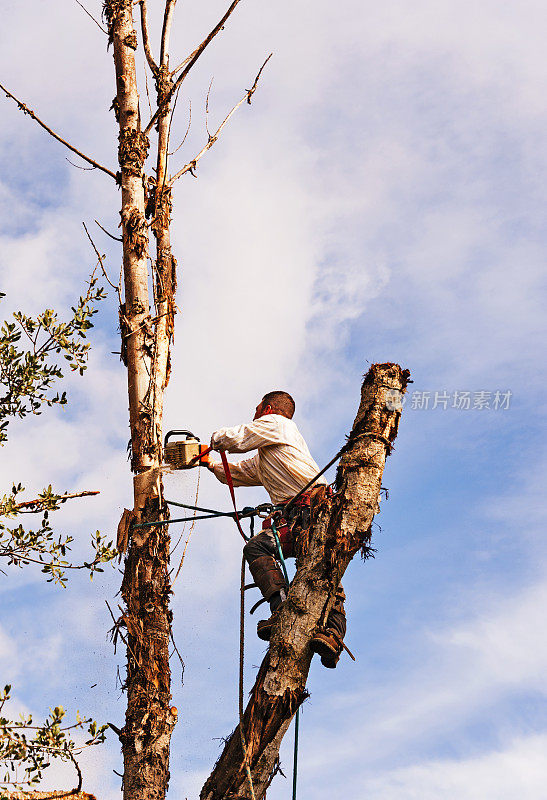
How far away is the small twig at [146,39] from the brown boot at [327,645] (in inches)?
196

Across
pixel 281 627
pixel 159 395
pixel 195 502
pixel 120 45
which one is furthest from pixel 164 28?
pixel 281 627

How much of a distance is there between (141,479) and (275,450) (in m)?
0.99

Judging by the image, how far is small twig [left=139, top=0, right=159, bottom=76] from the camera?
7141 millimetres

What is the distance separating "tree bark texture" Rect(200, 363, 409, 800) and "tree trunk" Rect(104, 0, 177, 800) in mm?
672

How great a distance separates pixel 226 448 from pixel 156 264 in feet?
5.23

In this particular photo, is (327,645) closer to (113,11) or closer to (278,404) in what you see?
(278,404)

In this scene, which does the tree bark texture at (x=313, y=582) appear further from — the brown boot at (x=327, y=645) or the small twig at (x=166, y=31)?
the small twig at (x=166, y=31)

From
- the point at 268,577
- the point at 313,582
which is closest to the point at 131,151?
the point at 268,577

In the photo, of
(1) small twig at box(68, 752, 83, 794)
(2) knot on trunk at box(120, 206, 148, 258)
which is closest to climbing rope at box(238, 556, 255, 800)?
(1) small twig at box(68, 752, 83, 794)

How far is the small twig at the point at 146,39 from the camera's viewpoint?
7.14 m

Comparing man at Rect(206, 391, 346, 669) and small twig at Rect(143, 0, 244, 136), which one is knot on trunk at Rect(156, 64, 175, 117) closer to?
small twig at Rect(143, 0, 244, 136)

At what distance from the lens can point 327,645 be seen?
4.46 m

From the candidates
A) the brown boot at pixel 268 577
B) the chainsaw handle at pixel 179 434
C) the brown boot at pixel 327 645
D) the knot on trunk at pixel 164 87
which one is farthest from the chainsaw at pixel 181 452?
the knot on trunk at pixel 164 87

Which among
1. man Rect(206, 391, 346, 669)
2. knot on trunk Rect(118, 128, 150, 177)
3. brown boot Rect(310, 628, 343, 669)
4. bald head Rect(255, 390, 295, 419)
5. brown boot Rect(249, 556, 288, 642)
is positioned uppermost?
A: knot on trunk Rect(118, 128, 150, 177)
